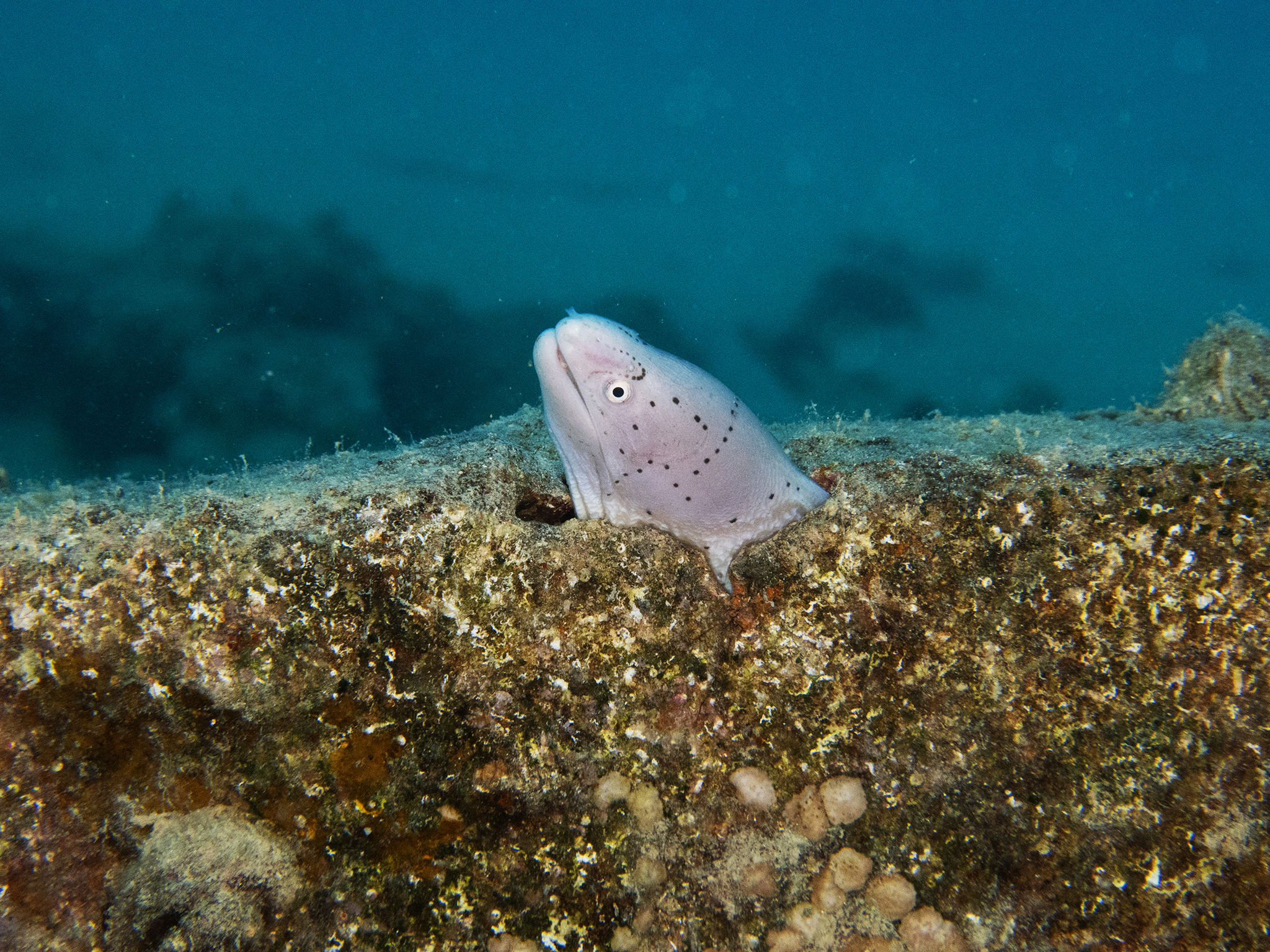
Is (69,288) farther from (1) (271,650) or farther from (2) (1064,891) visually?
(2) (1064,891)

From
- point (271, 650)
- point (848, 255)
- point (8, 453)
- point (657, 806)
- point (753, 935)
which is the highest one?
point (848, 255)

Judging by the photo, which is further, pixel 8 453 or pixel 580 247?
pixel 580 247


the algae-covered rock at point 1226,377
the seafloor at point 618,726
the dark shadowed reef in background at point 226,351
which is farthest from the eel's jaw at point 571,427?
the dark shadowed reef in background at point 226,351

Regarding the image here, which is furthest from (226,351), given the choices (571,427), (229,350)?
(571,427)

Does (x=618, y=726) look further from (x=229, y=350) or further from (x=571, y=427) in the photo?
(x=229, y=350)

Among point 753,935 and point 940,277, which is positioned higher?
point 940,277

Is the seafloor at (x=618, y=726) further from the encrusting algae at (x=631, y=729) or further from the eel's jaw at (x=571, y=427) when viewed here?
the eel's jaw at (x=571, y=427)

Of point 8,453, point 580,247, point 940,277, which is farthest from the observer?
point 580,247

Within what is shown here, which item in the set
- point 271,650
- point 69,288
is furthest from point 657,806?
→ point 69,288
